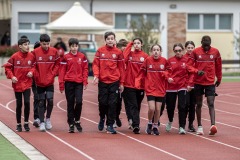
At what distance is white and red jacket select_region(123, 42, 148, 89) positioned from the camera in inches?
689

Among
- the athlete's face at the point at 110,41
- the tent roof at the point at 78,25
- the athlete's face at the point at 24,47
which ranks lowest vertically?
the athlete's face at the point at 24,47

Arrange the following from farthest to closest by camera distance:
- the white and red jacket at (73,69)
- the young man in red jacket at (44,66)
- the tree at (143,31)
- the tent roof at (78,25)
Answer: the tree at (143,31) < the tent roof at (78,25) < the young man in red jacket at (44,66) < the white and red jacket at (73,69)

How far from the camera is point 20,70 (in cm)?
1719

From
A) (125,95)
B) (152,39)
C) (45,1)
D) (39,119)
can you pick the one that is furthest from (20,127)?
(45,1)

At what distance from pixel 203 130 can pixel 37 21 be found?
33606 mm

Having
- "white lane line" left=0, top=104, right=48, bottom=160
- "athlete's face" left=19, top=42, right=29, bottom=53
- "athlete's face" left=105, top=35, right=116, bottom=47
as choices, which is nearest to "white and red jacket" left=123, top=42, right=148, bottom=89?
"athlete's face" left=105, top=35, right=116, bottom=47

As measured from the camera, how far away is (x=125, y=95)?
17609 millimetres

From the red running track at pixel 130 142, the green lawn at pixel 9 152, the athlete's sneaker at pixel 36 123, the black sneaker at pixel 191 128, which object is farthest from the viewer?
the athlete's sneaker at pixel 36 123

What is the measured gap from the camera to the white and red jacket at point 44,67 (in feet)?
A: 57.3

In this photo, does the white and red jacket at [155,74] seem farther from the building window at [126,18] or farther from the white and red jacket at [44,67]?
the building window at [126,18]

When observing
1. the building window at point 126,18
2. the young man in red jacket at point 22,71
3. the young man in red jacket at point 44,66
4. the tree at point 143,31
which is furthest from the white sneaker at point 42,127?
the building window at point 126,18

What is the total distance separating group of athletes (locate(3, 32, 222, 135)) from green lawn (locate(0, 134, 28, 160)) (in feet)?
6.57

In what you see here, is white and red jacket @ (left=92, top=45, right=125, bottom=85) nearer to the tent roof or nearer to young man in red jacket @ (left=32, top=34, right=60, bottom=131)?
young man in red jacket @ (left=32, top=34, right=60, bottom=131)

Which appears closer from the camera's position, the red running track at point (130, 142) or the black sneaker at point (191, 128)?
the red running track at point (130, 142)
